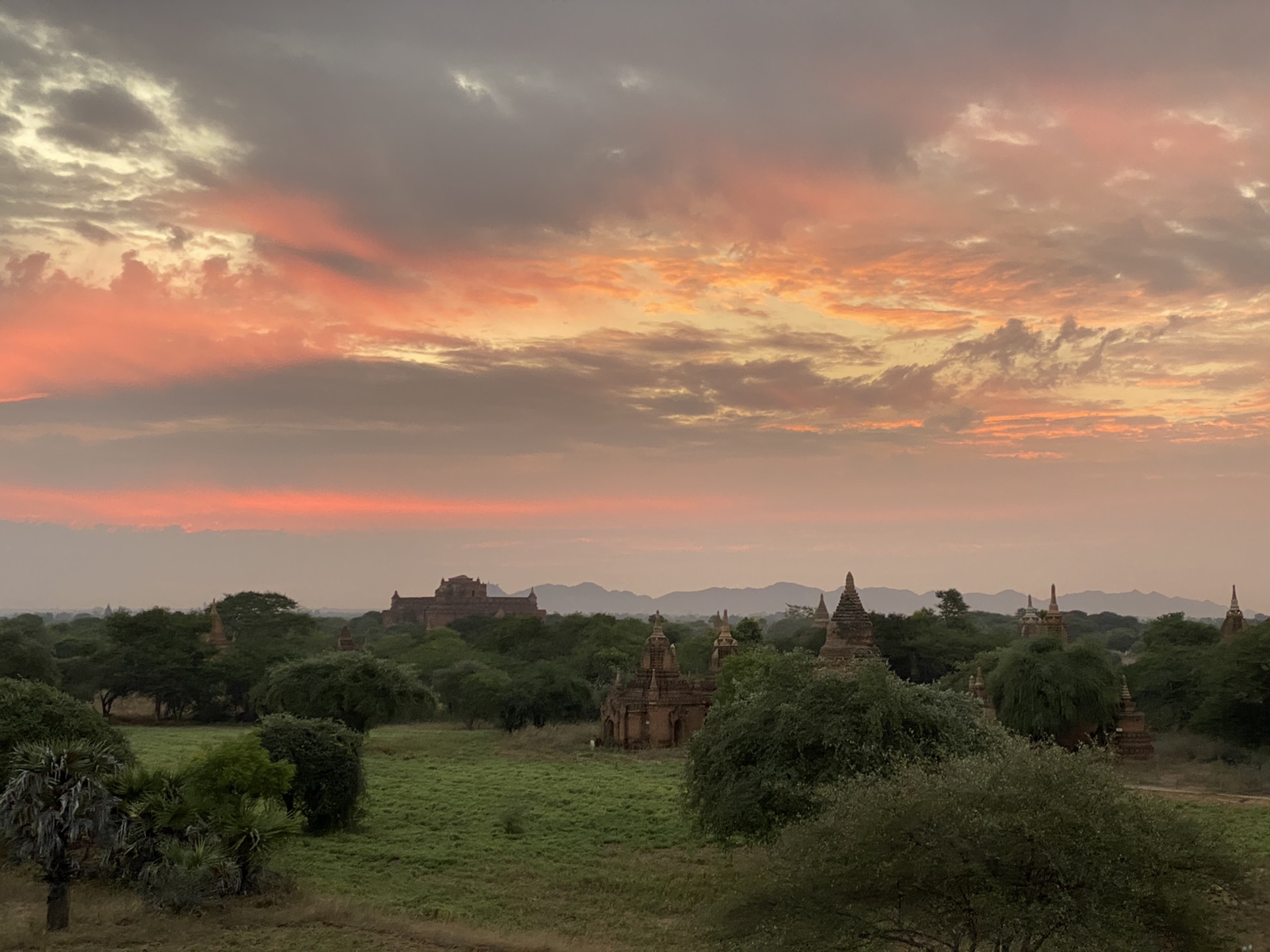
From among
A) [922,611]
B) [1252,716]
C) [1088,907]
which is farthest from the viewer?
[922,611]

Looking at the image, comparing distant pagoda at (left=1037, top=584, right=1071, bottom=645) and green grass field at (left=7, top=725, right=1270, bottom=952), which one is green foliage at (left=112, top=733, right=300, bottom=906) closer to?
green grass field at (left=7, top=725, right=1270, bottom=952)

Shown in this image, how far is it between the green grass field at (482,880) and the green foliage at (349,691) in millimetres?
7215

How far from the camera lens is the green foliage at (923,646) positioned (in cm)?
8288

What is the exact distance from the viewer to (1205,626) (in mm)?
78562

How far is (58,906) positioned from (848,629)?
3540 centimetres

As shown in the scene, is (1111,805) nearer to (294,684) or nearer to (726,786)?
(726,786)

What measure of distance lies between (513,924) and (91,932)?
7.99 meters

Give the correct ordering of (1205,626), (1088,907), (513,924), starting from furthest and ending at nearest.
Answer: (1205,626)
(513,924)
(1088,907)

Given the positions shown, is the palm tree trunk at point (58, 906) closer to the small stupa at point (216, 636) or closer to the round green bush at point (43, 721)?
the round green bush at point (43, 721)

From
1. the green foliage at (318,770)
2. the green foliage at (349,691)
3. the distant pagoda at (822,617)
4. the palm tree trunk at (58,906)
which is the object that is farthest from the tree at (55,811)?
the distant pagoda at (822,617)

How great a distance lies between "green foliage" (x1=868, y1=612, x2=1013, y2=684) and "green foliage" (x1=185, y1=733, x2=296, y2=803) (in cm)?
6199

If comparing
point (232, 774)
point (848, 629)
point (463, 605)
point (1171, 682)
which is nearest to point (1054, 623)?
point (1171, 682)

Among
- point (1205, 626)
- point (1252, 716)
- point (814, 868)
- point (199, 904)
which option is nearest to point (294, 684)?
point (199, 904)

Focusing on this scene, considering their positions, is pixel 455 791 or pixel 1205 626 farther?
pixel 1205 626
